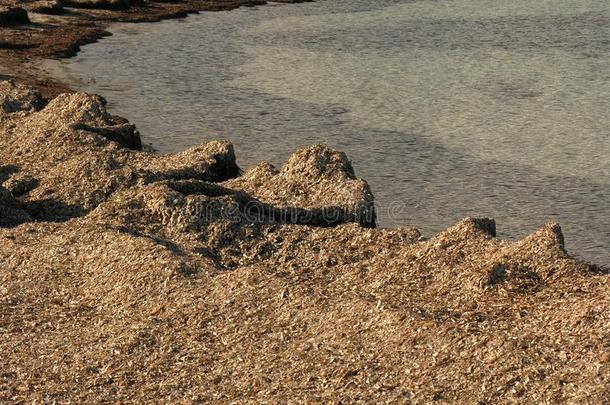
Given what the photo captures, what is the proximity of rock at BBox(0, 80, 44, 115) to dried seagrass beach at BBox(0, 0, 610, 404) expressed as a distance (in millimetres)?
44

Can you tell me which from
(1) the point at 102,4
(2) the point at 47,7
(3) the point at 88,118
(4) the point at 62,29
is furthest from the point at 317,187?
(1) the point at 102,4

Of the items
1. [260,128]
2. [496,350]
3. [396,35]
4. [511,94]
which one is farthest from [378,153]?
[396,35]

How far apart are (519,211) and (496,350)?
4763mm

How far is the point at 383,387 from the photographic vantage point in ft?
21.0

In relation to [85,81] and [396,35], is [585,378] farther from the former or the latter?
[396,35]

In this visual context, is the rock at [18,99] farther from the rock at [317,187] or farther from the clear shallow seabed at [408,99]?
the rock at [317,187]

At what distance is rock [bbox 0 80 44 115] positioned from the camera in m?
13.3

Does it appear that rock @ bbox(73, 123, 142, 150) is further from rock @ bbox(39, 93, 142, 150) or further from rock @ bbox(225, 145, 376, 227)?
rock @ bbox(225, 145, 376, 227)

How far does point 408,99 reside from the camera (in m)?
15.9

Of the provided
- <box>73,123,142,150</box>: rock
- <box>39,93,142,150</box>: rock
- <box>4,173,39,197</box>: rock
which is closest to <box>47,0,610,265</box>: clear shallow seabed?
<box>73,123,142,150</box>: rock

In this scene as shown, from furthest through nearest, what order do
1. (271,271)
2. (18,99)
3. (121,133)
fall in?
(18,99) < (121,133) < (271,271)

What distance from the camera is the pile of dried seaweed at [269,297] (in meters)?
6.50

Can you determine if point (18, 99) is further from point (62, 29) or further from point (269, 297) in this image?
point (62, 29)

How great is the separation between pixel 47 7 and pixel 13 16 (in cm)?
159
